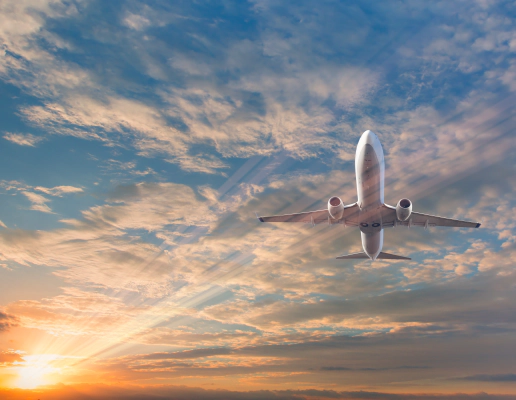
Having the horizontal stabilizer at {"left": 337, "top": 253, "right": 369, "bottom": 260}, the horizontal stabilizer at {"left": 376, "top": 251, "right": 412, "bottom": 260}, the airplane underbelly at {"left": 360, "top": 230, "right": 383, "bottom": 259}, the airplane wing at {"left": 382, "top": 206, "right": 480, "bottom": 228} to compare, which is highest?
the airplane wing at {"left": 382, "top": 206, "right": 480, "bottom": 228}

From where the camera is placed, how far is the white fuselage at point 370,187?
4647 centimetres

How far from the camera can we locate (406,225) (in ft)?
198

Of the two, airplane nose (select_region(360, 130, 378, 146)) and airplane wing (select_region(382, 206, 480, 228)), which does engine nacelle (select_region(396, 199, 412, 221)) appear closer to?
airplane wing (select_region(382, 206, 480, 228))

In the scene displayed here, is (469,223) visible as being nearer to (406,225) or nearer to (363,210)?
(406,225)

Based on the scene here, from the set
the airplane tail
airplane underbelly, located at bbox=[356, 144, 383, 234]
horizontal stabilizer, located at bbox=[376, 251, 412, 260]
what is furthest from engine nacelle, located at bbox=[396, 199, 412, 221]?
horizontal stabilizer, located at bbox=[376, 251, 412, 260]

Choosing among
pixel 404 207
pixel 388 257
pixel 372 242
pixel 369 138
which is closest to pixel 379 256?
pixel 388 257

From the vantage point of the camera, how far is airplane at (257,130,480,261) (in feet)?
155

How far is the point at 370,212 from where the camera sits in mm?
54656

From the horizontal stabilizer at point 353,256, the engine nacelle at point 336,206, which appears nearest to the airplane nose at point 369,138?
the engine nacelle at point 336,206

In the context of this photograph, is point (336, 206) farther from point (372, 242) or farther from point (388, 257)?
point (388, 257)

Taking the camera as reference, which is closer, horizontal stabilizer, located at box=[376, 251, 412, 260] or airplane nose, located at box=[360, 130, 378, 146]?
airplane nose, located at box=[360, 130, 378, 146]

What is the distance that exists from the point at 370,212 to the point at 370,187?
5474mm

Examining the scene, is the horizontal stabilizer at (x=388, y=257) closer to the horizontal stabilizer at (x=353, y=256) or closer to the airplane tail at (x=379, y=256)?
the airplane tail at (x=379, y=256)

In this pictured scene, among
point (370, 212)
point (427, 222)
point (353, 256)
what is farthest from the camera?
point (353, 256)
